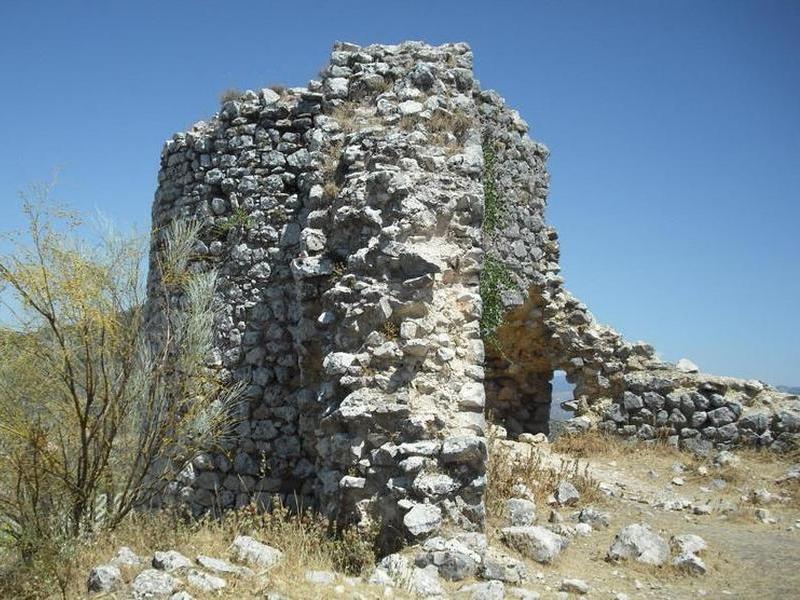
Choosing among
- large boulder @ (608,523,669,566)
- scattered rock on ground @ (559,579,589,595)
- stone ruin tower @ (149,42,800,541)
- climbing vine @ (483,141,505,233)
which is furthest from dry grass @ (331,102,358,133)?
scattered rock on ground @ (559,579,589,595)

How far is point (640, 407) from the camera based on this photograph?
10.6 meters

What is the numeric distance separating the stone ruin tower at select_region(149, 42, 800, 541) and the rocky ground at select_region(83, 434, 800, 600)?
18.8 inches

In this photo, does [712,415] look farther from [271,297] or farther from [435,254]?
[271,297]

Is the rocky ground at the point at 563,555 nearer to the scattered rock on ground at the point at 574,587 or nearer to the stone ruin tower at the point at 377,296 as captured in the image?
the scattered rock on ground at the point at 574,587

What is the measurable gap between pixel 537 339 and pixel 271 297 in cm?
535

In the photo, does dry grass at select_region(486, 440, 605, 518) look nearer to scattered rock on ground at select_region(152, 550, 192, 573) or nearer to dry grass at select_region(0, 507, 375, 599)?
dry grass at select_region(0, 507, 375, 599)

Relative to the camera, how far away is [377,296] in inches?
254

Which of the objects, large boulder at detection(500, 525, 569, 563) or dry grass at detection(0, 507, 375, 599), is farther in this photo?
large boulder at detection(500, 525, 569, 563)

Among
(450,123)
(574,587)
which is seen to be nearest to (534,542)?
(574,587)

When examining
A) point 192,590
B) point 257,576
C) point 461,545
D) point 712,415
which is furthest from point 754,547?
point 192,590

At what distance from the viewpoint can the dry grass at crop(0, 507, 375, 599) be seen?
467 cm

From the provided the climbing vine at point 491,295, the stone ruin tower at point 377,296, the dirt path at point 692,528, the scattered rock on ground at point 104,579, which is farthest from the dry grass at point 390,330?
the climbing vine at point 491,295

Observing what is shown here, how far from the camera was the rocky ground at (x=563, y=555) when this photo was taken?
4.68 metres

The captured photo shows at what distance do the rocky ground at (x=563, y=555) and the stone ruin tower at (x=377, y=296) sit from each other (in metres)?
0.48
